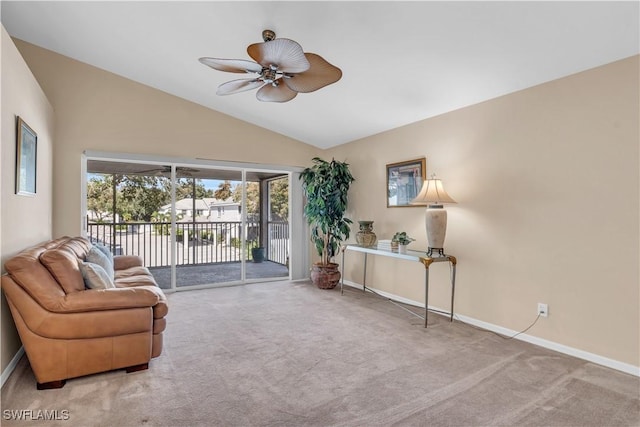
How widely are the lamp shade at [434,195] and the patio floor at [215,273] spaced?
121 inches

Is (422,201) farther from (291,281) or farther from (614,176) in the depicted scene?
(291,281)

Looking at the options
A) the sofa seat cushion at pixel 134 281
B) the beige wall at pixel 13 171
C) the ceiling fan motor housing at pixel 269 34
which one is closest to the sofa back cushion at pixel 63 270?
the beige wall at pixel 13 171

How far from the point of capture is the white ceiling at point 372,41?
94.0 inches

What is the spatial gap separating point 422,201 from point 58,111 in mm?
4450

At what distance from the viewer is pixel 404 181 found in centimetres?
446

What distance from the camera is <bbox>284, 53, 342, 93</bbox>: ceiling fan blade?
7.83ft

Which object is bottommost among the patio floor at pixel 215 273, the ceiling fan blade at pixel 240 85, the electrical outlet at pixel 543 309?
the patio floor at pixel 215 273

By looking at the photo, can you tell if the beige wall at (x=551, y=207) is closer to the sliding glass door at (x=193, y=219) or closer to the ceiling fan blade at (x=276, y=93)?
the ceiling fan blade at (x=276, y=93)

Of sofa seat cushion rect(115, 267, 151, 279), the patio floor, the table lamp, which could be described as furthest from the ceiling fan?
the patio floor

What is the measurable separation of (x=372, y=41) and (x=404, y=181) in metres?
2.00

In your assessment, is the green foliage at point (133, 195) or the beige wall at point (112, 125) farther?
the green foliage at point (133, 195)

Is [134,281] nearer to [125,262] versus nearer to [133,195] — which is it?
[125,262]

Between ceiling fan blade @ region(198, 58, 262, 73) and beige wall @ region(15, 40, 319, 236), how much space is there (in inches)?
107

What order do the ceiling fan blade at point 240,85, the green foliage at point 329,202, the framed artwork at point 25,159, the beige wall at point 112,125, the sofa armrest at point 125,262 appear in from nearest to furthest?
the framed artwork at point 25,159
the ceiling fan blade at point 240,85
the sofa armrest at point 125,262
the beige wall at point 112,125
the green foliage at point 329,202
